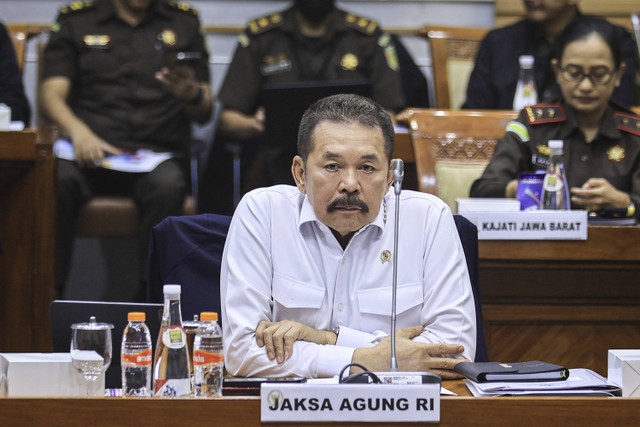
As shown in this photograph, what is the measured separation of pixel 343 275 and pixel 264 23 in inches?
101

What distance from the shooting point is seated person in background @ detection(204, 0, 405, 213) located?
14.1 feet

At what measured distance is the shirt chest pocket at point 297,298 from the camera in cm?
203

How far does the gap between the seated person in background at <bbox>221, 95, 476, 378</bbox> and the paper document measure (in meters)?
1.81

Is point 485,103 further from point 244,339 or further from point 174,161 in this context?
point 244,339

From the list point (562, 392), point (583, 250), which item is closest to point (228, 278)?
point (562, 392)

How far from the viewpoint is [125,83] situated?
13.8ft

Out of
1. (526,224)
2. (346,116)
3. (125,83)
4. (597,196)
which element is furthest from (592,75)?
(125,83)

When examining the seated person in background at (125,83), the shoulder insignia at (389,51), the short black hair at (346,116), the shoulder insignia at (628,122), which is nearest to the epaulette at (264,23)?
the seated person in background at (125,83)

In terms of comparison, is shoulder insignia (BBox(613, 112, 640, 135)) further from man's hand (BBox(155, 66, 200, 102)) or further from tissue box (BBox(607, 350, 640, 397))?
tissue box (BBox(607, 350, 640, 397))

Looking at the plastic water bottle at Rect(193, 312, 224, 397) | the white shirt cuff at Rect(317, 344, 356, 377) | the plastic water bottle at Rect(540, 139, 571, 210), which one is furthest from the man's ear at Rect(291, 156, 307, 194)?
the plastic water bottle at Rect(540, 139, 571, 210)

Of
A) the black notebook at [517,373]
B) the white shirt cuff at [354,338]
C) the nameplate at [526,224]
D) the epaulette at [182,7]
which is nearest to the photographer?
the black notebook at [517,373]

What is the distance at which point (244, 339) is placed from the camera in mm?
1951

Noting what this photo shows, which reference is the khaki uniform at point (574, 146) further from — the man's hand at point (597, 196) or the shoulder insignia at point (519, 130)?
the man's hand at point (597, 196)

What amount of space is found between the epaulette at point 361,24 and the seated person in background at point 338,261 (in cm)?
241
